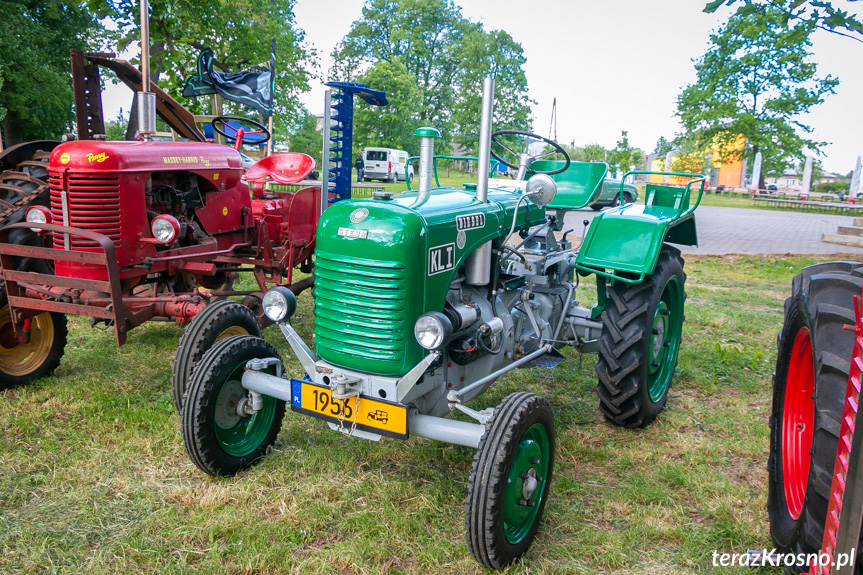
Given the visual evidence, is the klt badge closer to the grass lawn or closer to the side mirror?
the side mirror

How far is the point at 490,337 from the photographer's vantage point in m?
2.83

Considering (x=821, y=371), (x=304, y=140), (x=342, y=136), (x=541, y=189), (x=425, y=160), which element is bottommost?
(x=821, y=371)

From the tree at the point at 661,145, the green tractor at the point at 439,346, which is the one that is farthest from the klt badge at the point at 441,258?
the tree at the point at 661,145

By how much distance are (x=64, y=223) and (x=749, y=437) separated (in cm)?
431

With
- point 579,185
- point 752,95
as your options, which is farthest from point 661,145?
point 579,185

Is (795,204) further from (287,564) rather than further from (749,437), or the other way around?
(287,564)

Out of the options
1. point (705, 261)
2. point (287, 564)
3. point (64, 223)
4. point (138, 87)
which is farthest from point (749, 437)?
point (705, 261)

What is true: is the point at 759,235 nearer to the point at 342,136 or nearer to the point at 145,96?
the point at 342,136

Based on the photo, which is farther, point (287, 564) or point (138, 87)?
point (138, 87)

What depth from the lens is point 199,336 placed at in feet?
10.3

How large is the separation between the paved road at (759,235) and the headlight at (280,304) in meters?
7.23

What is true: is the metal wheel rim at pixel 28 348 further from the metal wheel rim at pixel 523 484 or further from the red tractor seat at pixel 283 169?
the metal wheel rim at pixel 523 484

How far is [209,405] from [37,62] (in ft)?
48.0

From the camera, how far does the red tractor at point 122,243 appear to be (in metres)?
3.50
